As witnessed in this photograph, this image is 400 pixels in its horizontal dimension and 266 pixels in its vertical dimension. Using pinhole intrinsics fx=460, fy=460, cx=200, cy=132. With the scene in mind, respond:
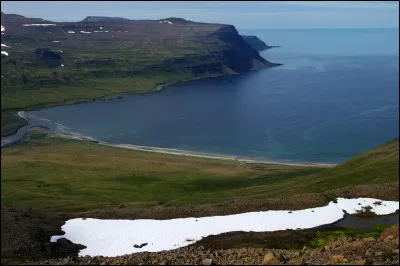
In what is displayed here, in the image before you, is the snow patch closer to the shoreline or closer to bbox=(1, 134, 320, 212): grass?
bbox=(1, 134, 320, 212): grass

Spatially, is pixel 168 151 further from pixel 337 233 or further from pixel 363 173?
pixel 337 233

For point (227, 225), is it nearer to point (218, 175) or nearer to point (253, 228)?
point (253, 228)

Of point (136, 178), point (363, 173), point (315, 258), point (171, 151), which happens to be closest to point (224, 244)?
point (315, 258)

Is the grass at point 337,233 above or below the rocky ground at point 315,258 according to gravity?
below

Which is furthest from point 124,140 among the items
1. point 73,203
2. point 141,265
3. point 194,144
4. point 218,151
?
point 141,265

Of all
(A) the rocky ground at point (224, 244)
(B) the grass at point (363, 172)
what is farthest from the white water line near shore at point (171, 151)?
(A) the rocky ground at point (224, 244)

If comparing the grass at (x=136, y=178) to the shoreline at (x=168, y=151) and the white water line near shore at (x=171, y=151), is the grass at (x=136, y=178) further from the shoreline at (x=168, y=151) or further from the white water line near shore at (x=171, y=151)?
the white water line near shore at (x=171, y=151)
